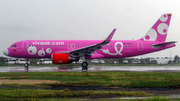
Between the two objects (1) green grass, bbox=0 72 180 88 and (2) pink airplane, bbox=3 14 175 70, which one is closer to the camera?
(1) green grass, bbox=0 72 180 88

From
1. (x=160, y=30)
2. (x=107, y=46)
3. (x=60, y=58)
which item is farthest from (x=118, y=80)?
(x=160, y=30)

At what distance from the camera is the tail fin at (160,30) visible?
26.4 m

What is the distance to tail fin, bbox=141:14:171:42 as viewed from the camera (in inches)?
1040

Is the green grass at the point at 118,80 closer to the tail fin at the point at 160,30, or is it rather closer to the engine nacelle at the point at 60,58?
the engine nacelle at the point at 60,58

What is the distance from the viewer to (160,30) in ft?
86.9

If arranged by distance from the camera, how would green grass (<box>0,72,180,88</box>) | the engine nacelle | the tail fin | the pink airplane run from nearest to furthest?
green grass (<box>0,72,180,88</box>) < the engine nacelle < the pink airplane < the tail fin

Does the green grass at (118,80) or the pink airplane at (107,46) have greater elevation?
the pink airplane at (107,46)

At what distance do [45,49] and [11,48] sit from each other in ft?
16.7

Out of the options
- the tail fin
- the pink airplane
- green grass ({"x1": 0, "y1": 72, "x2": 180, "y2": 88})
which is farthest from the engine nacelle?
the tail fin

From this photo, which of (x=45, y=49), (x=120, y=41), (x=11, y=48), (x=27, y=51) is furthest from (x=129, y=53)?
(x=11, y=48)

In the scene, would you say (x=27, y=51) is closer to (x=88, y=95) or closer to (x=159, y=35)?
(x=159, y=35)

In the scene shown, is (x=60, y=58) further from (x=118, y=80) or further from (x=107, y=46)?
(x=118, y=80)

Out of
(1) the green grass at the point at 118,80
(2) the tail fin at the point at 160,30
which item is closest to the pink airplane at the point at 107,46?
(2) the tail fin at the point at 160,30

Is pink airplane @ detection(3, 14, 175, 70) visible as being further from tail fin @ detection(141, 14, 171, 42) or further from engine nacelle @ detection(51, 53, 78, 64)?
engine nacelle @ detection(51, 53, 78, 64)
